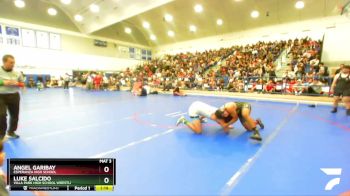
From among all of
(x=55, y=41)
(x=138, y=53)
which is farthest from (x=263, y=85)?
(x=138, y=53)

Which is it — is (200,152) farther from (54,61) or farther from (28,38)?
(54,61)

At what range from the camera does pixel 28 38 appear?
18.4 meters

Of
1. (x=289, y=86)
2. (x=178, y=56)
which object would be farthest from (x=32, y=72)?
(x=289, y=86)

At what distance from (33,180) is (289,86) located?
11.5 m

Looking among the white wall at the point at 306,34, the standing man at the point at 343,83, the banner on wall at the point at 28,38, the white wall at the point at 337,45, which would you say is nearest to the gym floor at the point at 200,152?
the standing man at the point at 343,83

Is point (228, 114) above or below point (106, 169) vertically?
above

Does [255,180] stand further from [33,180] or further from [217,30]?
[217,30]

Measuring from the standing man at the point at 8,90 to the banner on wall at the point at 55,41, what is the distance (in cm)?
1910

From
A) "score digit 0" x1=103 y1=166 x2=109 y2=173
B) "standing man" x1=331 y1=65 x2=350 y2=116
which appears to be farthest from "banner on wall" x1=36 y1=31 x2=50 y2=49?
"standing man" x1=331 y1=65 x2=350 y2=116

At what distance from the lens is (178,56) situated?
24.5m
